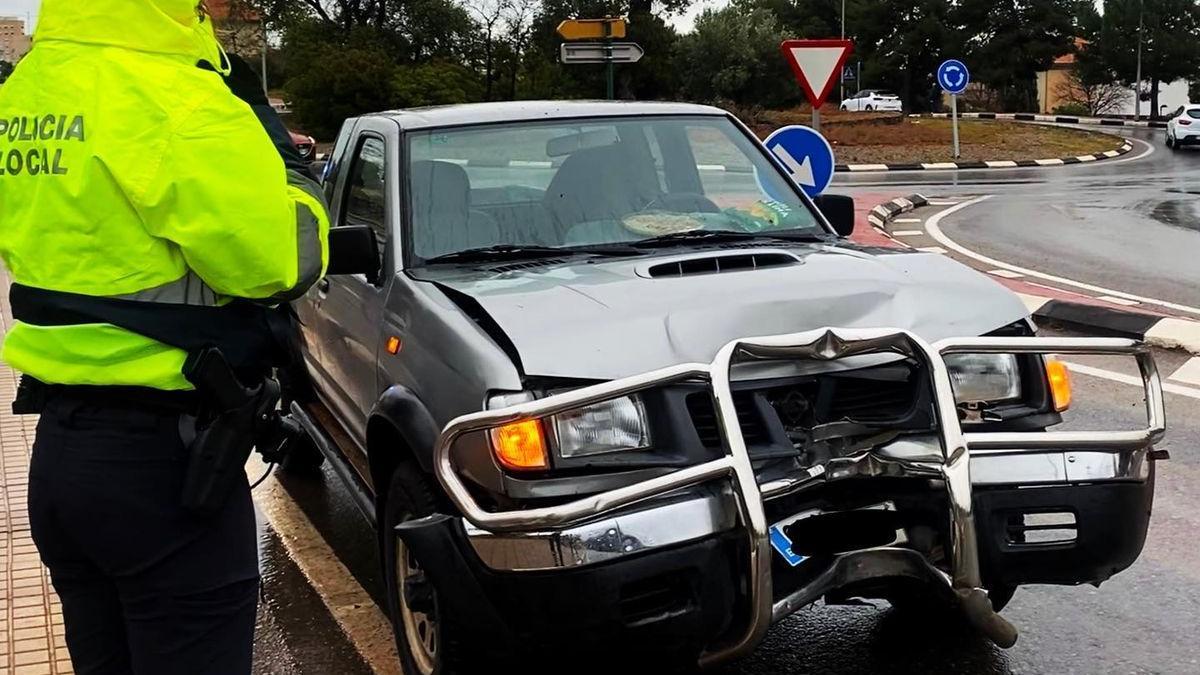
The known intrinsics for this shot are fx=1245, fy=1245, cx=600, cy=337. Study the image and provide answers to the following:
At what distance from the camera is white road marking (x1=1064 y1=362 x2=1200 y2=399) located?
6.89 metres

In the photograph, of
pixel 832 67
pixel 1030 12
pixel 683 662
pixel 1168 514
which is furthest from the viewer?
pixel 1030 12

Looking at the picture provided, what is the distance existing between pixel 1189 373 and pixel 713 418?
536 cm

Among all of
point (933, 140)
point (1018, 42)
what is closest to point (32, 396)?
point (933, 140)

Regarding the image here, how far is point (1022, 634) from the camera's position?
396 cm

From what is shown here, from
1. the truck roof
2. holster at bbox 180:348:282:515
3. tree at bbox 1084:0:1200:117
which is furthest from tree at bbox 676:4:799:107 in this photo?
holster at bbox 180:348:282:515

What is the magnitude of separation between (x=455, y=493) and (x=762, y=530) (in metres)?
0.69

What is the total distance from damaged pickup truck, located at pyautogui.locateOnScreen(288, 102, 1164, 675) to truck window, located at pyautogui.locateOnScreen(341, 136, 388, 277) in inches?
18.0

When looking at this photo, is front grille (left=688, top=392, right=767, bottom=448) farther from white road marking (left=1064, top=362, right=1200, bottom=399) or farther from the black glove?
white road marking (left=1064, top=362, right=1200, bottom=399)

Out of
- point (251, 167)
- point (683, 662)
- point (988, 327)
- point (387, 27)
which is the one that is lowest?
point (683, 662)

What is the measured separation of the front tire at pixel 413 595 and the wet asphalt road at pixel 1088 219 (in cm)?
831

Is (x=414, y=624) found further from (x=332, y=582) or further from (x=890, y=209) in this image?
(x=890, y=209)

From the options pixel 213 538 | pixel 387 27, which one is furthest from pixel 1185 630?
pixel 387 27

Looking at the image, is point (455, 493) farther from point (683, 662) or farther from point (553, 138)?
point (553, 138)

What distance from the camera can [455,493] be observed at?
2.80m
